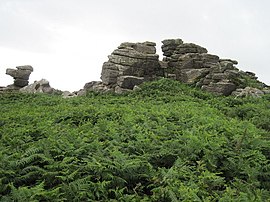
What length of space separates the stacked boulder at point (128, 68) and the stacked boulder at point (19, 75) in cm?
965

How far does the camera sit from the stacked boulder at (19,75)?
3828 cm

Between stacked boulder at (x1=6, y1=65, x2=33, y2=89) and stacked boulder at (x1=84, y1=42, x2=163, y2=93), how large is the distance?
9647mm

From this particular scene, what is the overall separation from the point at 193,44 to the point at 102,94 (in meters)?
12.4

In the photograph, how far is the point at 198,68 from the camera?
32.8 meters

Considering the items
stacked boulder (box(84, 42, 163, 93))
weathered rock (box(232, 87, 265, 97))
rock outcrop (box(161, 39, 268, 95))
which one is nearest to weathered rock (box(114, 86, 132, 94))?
stacked boulder (box(84, 42, 163, 93))

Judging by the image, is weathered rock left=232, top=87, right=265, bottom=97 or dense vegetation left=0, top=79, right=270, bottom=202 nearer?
dense vegetation left=0, top=79, right=270, bottom=202

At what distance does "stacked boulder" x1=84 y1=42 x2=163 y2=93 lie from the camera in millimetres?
29344

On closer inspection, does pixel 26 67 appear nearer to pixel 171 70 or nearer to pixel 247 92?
pixel 171 70

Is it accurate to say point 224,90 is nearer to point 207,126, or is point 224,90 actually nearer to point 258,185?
point 207,126

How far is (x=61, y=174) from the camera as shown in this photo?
22.7ft

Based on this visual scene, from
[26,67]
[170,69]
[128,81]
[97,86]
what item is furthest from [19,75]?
[170,69]

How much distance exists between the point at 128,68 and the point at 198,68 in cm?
713

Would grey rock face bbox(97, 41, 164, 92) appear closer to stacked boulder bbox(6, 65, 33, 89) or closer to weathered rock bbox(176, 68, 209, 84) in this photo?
weathered rock bbox(176, 68, 209, 84)

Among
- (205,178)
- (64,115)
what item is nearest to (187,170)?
(205,178)
